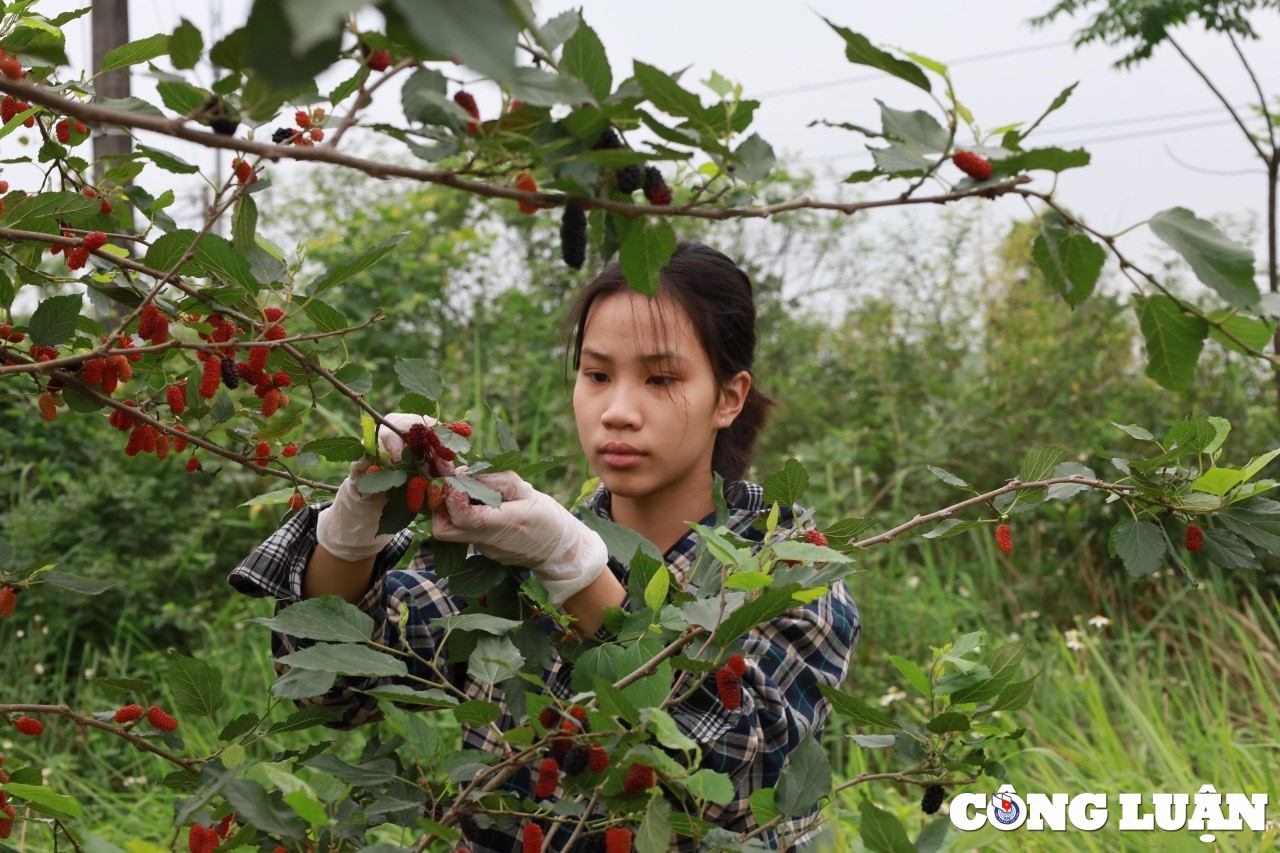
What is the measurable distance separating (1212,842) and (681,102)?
5.97 feet

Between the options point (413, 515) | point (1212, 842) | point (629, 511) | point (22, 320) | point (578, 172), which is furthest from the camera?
point (22, 320)

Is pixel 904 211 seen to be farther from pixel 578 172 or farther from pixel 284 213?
pixel 578 172

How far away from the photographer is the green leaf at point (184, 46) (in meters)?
0.62

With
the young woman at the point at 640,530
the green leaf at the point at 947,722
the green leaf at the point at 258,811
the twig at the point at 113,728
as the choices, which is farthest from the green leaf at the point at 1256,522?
the twig at the point at 113,728

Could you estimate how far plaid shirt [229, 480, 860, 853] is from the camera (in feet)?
3.87

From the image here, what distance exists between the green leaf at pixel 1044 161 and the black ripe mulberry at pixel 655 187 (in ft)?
0.72

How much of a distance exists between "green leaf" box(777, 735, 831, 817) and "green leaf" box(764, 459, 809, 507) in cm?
22

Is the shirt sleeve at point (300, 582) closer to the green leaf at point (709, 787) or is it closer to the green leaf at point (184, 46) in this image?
the green leaf at point (709, 787)

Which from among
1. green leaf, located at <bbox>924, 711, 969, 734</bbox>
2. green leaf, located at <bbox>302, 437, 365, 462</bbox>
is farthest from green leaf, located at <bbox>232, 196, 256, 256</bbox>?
green leaf, located at <bbox>924, 711, 969, 734</bbox>

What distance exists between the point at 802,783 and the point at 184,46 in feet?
2.35

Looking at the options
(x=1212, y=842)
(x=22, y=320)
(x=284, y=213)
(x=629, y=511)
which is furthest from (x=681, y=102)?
(x=284, y=213)

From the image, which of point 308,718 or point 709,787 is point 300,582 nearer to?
point 308,718

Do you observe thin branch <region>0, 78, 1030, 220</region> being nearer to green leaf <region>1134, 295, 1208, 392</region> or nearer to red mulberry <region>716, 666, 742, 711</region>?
green leaf <region>1134, 295, 1208, 392</region>

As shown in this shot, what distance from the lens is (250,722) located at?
1094mm
